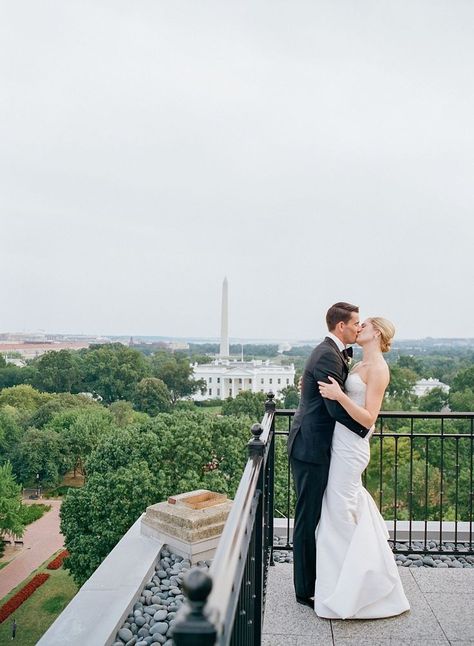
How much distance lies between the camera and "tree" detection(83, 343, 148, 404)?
225ft

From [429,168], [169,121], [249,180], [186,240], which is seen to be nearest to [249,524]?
[429,168]

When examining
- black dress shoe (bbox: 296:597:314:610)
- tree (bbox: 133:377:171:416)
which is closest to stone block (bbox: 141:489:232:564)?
black dress shoe (bbox: 296:597:314:610)

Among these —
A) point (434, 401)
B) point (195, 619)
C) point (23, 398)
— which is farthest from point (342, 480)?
point (23, 398)

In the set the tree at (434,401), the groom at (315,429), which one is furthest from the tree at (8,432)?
the groom at (315,429)

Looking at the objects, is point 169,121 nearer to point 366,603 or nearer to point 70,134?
point 70,134

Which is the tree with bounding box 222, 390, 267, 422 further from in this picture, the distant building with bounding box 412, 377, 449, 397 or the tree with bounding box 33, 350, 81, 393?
the tree with bounding box 33, 350, 81, 393

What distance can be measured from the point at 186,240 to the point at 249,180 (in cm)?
1807

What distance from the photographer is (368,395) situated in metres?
3.14

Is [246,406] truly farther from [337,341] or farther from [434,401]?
[337,341]

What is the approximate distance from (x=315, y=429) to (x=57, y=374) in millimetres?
69038

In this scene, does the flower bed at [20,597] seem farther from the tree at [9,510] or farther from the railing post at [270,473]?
the railing post at [270,473]

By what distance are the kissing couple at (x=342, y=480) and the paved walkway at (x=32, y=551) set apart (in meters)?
25.2

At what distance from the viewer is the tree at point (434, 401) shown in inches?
1678

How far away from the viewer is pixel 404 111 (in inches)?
2339
